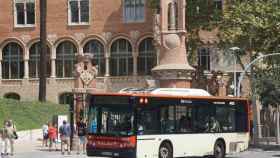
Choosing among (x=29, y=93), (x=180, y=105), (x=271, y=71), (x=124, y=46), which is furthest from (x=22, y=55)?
(x=180, y=105)

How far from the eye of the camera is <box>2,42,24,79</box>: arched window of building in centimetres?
7469

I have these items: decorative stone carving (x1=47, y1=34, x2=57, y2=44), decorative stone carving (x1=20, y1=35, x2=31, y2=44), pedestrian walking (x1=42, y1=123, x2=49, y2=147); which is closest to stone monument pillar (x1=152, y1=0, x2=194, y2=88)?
pedestrian walking (x1=42, y1=123, x2=49, y2=147)

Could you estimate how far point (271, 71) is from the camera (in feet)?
161

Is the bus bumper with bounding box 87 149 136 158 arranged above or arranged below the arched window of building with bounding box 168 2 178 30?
below

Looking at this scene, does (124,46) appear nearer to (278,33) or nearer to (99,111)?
(278,33)

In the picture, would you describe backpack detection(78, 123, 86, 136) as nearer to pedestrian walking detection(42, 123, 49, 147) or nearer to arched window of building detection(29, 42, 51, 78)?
pedestrian walking detection(42, 123, 49, 147)

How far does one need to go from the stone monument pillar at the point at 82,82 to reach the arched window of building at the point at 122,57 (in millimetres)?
31087

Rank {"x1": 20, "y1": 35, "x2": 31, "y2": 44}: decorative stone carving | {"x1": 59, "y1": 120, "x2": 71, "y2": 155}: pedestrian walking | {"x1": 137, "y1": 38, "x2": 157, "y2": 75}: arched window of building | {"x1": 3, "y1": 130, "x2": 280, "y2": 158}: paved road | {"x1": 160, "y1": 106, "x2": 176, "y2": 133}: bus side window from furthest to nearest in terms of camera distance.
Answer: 1. {"x1": 20, "y1": 35, "x2": 31, "y2": 44}: decorative stone carving
2. {"x1": 137, "y1": 38, "x2": 157, "y2": 75}: arched window of building
3. {"x1": 59, "y1": 120, "x2": 71, "y2": 155}: pedestrian walking
4. {"x1": 3, "y1": 130, "x2": 280, "y2": 158}: paved road
5. {"x1": 160, "y1": 106, "x2": 176, "y2": 133}: bus side window

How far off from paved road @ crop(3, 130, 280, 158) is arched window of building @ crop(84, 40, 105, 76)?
2559cm

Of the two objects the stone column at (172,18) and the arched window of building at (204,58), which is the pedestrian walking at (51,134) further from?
the arched window of building at (204,58)

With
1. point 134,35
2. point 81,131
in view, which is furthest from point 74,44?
point 81,131

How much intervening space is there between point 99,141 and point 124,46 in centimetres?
4530

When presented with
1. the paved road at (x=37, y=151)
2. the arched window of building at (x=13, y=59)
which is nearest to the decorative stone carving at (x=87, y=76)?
the paved road at (x=37, y=151)

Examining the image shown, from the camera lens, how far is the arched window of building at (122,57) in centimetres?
7225
